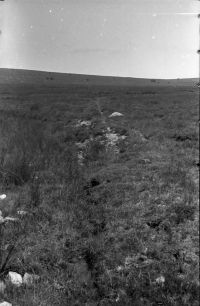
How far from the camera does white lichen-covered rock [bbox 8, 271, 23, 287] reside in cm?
584

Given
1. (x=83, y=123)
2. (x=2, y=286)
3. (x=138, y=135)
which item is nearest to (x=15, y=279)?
(x=2, y=286)

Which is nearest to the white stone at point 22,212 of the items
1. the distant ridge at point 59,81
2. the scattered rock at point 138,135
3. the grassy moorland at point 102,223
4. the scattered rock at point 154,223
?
the grassy moorland at point 102,223

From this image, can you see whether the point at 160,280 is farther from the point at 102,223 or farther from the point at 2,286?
the point at 2,286

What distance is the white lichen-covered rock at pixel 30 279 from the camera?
591cm

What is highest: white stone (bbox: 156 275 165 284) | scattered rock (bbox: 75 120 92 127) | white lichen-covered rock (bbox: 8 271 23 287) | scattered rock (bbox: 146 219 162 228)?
scattered rock (bbox: 75 120 92 127)

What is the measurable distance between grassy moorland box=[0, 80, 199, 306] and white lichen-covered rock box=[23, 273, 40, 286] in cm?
9

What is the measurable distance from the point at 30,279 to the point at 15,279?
0.24 meters

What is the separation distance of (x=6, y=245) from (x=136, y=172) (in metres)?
5.56

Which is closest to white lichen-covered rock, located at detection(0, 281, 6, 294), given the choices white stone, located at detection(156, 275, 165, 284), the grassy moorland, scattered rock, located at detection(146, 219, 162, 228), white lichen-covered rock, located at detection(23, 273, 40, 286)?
the grassy moorland

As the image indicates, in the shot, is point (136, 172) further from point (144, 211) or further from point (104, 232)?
point (104, 232)

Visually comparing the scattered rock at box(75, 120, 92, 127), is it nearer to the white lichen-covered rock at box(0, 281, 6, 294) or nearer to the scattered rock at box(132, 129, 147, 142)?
the scattered rock at box(132, 129, 147, 142)

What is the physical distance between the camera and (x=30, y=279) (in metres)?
6.01

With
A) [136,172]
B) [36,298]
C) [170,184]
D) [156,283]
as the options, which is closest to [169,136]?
[136,172]

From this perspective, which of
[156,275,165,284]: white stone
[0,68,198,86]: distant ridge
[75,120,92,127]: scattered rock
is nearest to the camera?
[156,275,165,284]: white stone
